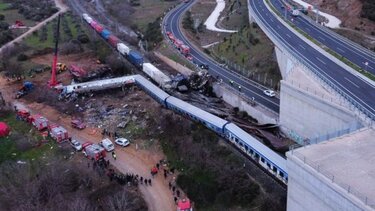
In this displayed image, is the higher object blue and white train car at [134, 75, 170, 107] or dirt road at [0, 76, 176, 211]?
blue and white train car at [134, 75, 170, 107]

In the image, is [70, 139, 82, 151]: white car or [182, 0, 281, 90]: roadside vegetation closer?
[70, 139, 82, 151]: white car

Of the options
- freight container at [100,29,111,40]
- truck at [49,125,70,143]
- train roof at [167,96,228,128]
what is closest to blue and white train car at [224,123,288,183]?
train roof at [167,96,228,128]

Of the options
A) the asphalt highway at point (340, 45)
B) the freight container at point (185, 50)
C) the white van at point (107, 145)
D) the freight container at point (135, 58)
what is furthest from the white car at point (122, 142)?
the asphalt highway at point (340, 45)

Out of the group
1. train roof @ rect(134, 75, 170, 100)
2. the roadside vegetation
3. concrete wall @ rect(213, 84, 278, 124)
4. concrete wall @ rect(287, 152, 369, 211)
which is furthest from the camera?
the roadside vegetation

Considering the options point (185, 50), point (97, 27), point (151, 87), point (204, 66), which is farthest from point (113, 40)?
point (151, 87)

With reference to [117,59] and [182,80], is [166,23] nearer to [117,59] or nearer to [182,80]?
[117,59]

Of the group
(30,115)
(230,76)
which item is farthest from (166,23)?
(30,115)

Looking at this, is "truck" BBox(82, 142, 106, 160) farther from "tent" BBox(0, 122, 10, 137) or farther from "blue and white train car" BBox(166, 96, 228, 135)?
"tent" BBox(0, 122, 10, 137)
